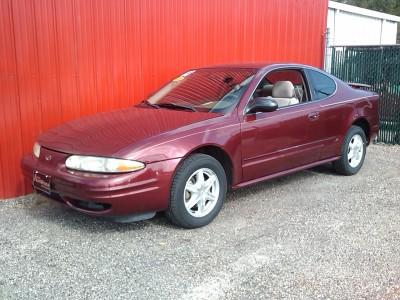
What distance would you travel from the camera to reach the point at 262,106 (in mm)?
4898

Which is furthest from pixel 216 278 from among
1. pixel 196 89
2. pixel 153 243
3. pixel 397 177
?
pixel 397 177

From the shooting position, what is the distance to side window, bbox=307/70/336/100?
19.1ft

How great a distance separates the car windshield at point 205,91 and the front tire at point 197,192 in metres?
0.66

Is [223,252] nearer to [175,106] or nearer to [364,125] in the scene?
[175,106]

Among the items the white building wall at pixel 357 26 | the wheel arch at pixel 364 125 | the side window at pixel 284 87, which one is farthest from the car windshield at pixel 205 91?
the white building wall at pixel 357 26

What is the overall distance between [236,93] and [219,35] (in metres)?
2.95

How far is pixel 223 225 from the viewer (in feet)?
15.1

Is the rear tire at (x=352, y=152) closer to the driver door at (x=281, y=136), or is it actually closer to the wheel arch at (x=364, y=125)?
the wheel arch at (x=364, y=125)

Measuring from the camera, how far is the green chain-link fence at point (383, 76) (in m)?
8.61

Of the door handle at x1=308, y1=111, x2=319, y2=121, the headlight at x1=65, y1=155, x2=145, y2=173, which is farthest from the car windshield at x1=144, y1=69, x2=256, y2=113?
the headlight at x1=65, y1=155, x2=145, y2=173

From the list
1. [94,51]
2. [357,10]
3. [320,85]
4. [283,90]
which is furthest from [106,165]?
[357,10]

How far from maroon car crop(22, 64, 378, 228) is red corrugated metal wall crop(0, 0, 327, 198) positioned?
2.85 feet

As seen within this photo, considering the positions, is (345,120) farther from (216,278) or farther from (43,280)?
(43,280)

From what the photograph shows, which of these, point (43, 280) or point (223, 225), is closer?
point (43, 280)
